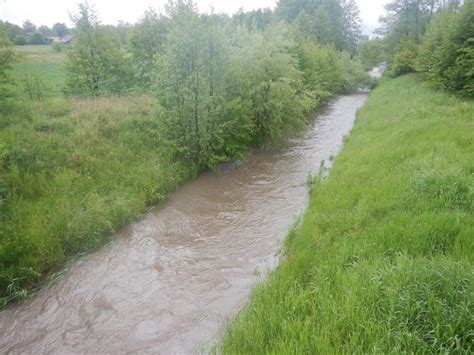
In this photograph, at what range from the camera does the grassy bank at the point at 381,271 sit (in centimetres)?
349

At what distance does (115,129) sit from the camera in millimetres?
12875

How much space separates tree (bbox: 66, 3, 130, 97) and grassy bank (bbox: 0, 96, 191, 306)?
3428 millimetres

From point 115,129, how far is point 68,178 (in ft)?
12.9

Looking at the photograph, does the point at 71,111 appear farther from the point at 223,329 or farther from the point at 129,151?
the point at 223,329

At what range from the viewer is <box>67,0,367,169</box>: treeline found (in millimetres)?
11711

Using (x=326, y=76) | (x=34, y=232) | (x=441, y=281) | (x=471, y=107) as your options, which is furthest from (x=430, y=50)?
(x=34, y=232)

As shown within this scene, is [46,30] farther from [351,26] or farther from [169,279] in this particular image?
[169,279]

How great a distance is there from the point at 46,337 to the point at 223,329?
319cm

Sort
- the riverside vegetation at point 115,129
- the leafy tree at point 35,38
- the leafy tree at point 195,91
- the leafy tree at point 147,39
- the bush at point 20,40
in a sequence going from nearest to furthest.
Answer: the riverside vegetation at point 115,129, the leafy tree at point 195,91, the leafy tree at point 147,39, the bush at point 20,40, the leafy tree at point 35,38

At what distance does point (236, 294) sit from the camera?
617 centimetres

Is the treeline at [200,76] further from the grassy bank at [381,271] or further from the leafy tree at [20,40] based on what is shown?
the leafy tree at [20,40]

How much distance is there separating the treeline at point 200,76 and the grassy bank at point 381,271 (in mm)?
6069

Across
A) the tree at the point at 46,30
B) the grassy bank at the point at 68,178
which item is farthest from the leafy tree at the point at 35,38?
the grassy bank at the point at 68,178

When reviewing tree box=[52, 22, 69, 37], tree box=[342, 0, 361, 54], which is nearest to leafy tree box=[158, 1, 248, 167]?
tree box=[342, 0, 361, 54]
